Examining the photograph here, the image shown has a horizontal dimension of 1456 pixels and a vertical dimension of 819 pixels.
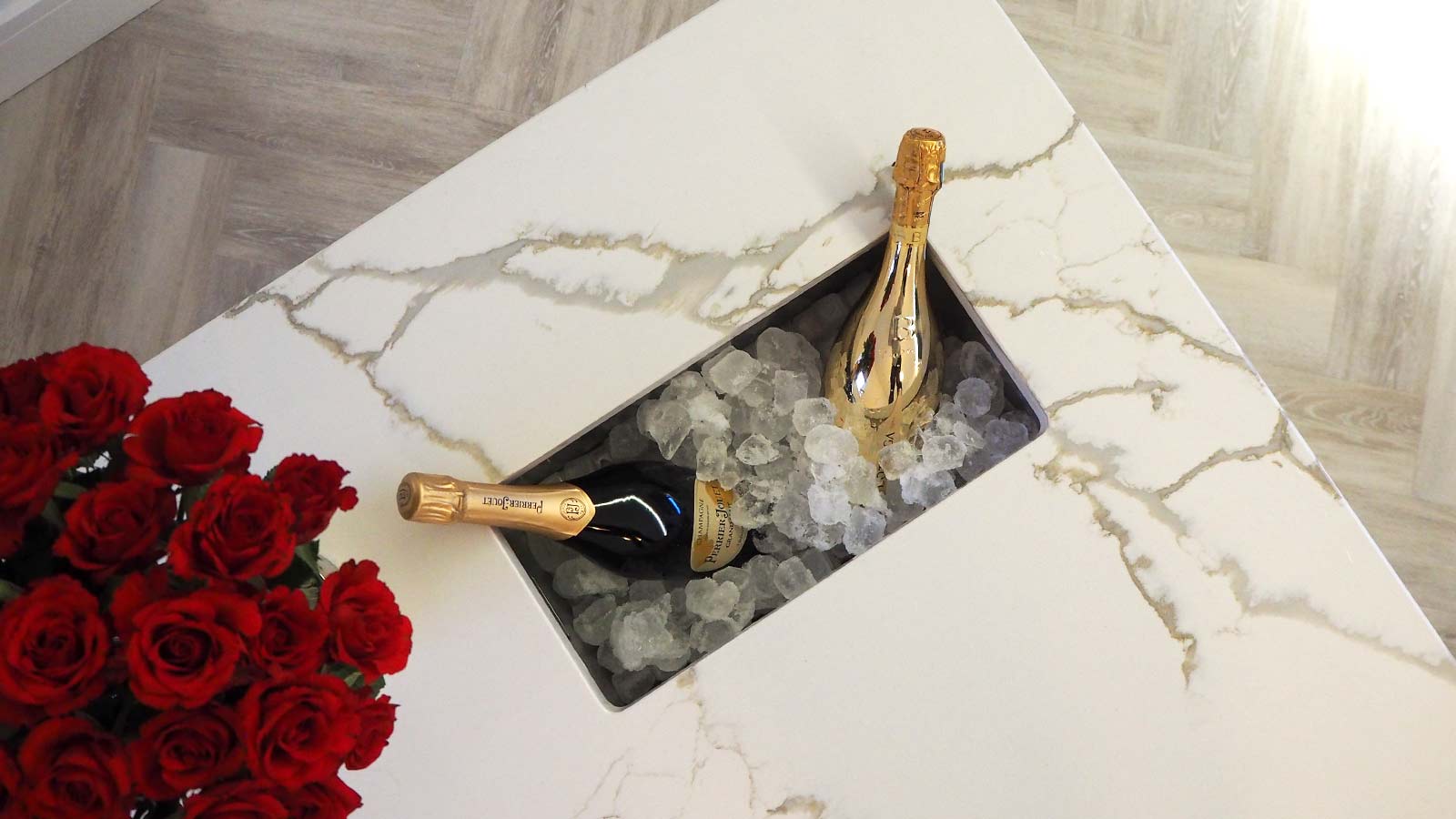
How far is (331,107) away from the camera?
69.0 inches

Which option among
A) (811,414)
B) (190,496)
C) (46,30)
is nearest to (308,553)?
(190,496)

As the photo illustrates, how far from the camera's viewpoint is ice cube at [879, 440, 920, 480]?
2.89 ft

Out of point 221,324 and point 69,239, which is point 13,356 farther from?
point 221,324

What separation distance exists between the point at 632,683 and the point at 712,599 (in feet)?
0.35

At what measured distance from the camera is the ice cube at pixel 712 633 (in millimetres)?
878

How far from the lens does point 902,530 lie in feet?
2.62

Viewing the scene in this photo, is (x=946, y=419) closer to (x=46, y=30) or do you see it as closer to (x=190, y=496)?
(x=190, y=496)

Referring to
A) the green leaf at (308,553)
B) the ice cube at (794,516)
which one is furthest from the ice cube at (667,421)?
the green leaf at (308,553)

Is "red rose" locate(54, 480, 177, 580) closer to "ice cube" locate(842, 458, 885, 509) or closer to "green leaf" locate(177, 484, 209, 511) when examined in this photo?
"green leaf" locate(177, 484, 209, 511)

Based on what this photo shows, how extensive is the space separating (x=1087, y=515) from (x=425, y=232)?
59 cm

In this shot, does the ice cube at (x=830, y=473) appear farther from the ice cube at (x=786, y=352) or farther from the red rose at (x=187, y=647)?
the red rose at (x=187, y=647)

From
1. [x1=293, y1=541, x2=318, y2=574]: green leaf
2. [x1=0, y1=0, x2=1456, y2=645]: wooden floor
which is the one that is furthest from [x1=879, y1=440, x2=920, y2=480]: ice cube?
[x1=0, y1=0, x2=1456, y2=645]: wooden floor

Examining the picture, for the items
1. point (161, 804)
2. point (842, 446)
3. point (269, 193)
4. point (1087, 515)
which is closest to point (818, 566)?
point (842, 446)

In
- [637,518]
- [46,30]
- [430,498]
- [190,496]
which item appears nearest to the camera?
[190,496]
